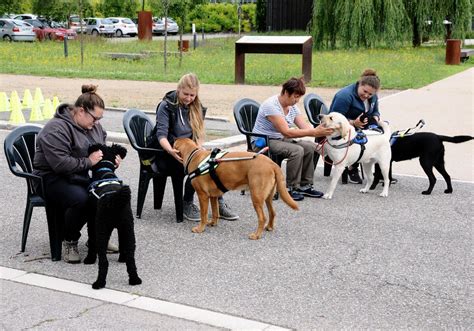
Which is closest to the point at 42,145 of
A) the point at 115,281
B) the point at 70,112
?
the point at 70,112

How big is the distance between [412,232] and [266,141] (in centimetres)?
210

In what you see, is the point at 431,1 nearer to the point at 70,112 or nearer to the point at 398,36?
the point at 398,36

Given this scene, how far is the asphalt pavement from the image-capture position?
16.3 ft

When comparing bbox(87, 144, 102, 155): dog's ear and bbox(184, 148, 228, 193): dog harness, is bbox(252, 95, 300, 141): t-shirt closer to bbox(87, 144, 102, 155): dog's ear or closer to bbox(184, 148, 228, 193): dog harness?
bbox(184, 148, 228, 193): dog harness

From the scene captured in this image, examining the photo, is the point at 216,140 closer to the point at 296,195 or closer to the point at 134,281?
the point at 296,195

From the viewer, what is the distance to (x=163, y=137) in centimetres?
747

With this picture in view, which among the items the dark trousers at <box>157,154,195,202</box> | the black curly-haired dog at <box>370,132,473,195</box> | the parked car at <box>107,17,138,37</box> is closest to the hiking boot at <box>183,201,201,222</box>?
the dark trousers at <box>157,154,195,202</box>

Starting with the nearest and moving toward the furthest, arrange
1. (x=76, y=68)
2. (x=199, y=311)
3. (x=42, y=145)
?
(x=199, y=311)
(x=42, y=145)
(x=76, y=68)

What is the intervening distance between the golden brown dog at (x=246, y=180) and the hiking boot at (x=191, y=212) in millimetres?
444

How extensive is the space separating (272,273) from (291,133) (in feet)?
9.13

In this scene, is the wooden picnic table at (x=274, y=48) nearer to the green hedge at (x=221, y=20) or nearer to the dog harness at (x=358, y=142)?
the dog harness at (x=358, y=142)

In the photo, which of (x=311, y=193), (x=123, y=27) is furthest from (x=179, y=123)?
(x=123, y=27)

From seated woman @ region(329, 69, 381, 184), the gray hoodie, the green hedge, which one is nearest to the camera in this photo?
the gray hoodie

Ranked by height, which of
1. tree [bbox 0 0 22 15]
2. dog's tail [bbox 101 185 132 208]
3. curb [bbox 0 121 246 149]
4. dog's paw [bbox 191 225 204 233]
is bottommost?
curb [bbox 0 121 246 149]
